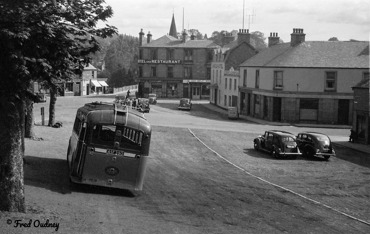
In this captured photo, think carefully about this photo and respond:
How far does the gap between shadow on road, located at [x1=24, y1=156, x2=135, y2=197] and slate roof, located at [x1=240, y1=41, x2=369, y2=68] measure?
42048 mm

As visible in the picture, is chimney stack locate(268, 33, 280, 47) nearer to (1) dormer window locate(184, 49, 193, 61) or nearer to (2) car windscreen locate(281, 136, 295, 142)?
(1) dormer window locate(184, 49, 193, 61)

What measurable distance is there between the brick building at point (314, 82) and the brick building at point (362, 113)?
13.7 m

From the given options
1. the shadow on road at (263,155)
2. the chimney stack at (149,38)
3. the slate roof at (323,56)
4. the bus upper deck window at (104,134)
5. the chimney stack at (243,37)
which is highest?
Answer: the chimney stack at (149,38)

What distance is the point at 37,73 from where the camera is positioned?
14.6 metres

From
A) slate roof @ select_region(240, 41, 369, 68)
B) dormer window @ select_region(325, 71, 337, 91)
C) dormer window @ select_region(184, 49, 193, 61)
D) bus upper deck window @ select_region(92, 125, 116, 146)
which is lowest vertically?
bus upper deck window @ select_region(92, 125, 116, 146)

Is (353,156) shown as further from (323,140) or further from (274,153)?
(274,153)

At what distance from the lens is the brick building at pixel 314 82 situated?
59.6m

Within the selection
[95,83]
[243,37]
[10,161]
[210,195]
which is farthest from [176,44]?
[10,161]

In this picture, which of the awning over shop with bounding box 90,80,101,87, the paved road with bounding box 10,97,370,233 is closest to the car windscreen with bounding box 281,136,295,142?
the paved road with bounding box 10,97,370,233

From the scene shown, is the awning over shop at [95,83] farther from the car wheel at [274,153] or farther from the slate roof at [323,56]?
the car wheel at [274,153]

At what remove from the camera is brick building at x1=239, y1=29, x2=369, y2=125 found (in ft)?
195

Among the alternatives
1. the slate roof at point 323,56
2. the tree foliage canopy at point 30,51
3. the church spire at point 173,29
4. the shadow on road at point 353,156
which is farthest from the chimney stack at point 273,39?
the church spire at point 173,29

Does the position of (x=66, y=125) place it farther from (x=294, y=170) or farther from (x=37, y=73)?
(x=37, y=73)

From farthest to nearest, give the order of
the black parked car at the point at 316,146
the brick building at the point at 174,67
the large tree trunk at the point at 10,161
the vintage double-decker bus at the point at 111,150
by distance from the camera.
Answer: the brick building at the point at 174,67 < the black parked car at the point at 316,146 < the vintage double-decker bus at the point at 111,150 < the large tree trunk at the point at 10,161
